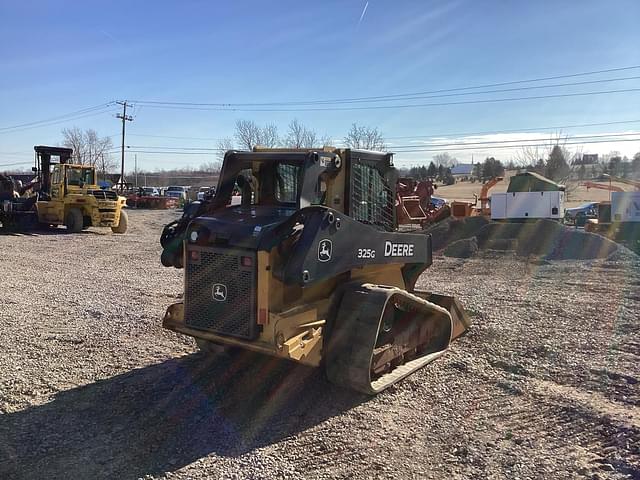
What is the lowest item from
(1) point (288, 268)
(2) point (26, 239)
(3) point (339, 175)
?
(2) point (26, 239)

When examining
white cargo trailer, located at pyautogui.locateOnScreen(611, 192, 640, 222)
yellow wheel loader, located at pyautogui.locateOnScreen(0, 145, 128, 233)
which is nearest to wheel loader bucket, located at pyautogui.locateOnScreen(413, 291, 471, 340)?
white cargo trailer, located at pyautogui.locateOnScreen(611, 192, 640, 222)

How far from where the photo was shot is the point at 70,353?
6.82 metres

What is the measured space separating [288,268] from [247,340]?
2.64ft

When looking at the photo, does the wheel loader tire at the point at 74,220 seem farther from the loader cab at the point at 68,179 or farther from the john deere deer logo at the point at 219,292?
the john deere deer logo at the point at 219,292

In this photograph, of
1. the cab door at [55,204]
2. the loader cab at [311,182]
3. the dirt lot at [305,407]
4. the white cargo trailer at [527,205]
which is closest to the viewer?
the dirt lot at [305,407]

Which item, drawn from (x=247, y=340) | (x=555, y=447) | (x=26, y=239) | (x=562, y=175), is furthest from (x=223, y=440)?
(x=562, y=175)

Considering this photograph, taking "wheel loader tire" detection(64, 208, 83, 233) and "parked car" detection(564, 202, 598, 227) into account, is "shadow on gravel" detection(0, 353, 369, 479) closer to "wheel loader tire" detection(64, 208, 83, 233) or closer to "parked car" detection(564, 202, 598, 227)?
"wheel loader tire" detection(64, 208, 83, 233)

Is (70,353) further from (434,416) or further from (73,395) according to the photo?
(434,416)

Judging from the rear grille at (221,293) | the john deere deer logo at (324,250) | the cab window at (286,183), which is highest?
the cab window at (286,183)

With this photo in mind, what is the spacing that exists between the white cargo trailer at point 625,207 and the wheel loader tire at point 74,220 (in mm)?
20763

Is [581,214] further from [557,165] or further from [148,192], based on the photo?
[148,192]

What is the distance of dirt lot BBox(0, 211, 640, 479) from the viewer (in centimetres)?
425

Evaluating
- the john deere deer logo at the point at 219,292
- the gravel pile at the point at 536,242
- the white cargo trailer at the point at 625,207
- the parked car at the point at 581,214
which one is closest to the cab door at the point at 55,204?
the gravel pile at the point at 536,242

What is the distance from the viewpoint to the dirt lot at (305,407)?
13.9 ft
